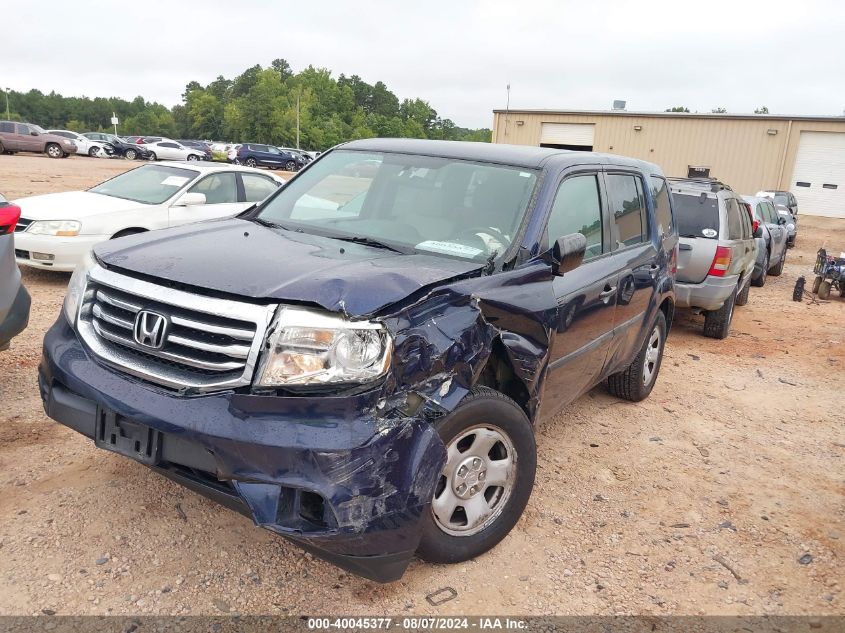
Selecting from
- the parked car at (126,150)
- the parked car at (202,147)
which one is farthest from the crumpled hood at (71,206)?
the parked car at (202,147)

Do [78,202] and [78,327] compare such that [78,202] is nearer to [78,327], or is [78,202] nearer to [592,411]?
Answer: [78,327]

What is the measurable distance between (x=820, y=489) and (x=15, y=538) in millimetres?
4497

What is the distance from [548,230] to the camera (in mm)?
3551

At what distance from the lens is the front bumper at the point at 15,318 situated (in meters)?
4.08

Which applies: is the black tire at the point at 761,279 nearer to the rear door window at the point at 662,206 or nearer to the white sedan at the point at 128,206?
the rear door window at the point at 662,206

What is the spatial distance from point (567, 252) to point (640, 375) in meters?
2.44

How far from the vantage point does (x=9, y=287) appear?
4.15 metres

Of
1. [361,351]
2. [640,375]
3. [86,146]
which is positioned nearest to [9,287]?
[361,351]

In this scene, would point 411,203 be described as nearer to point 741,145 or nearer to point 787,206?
point 787,206

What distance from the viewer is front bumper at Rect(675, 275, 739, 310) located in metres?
7.67

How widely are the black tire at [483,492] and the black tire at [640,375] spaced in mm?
2290

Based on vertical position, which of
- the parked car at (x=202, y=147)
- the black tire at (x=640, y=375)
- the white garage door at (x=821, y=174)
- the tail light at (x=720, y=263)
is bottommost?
the black tire at (x=640, y=375)

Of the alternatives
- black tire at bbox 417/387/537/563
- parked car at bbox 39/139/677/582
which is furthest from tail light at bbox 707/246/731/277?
black tire at bbox 417/387/537/563

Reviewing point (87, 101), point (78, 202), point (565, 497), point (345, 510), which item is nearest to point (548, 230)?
point (565, 497)
